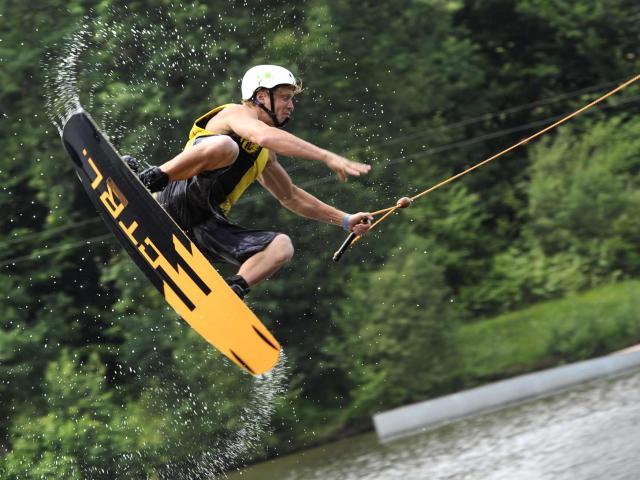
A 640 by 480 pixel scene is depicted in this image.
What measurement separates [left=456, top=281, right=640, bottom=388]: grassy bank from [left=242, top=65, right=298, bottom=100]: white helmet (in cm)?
698

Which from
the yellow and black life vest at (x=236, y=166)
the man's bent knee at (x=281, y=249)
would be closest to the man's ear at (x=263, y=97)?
the yellow and black life vest at (x=236, y=166)

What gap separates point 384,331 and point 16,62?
16.3 feet

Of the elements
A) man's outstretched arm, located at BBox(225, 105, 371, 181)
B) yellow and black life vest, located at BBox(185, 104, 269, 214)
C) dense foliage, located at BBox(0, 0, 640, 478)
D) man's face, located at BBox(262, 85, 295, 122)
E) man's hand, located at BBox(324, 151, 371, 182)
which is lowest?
dense foliage, located at BBox(0, 0, 640, 478)

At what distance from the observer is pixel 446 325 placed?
42.7ft

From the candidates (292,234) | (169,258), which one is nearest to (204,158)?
(169,258)

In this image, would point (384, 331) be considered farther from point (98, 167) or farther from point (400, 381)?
point (98, 167)

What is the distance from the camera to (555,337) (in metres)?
13.1

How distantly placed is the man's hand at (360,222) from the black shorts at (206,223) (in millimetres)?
412

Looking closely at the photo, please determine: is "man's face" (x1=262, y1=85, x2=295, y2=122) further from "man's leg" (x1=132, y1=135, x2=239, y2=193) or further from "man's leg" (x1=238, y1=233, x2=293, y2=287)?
"man's leg" (x1=238, y1=233, x2=293, y2=287)

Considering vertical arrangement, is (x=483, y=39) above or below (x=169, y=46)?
below

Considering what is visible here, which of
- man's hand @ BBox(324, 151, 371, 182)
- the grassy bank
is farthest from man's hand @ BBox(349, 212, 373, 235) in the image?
the grassy bank

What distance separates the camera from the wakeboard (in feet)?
21.5

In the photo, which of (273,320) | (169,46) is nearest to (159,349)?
(273,320)

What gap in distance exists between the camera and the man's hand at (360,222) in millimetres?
6723
